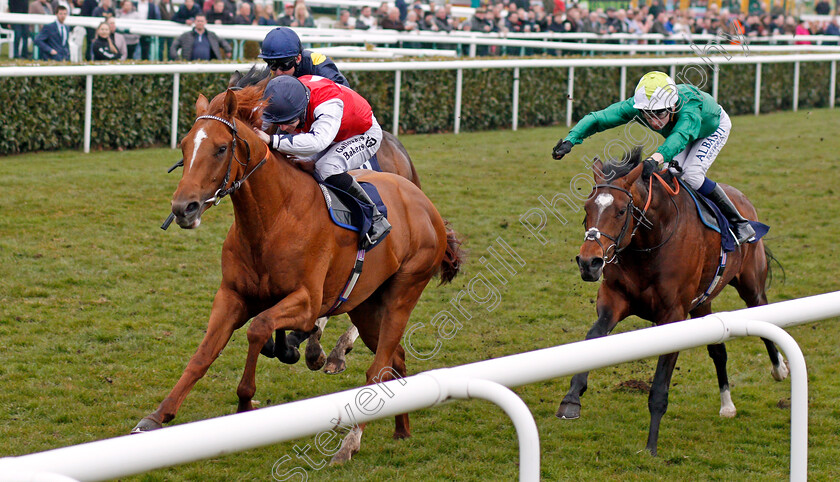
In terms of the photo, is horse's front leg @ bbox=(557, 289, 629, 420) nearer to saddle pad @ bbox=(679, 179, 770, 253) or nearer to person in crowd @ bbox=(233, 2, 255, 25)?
saddle pad @ bbox=(679, 179, 770, 253)

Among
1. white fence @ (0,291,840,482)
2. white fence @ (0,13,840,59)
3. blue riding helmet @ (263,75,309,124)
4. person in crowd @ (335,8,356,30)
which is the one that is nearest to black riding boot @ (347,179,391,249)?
blue riding helmet @ (263,75,309,124)

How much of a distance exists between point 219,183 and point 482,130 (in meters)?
9.76

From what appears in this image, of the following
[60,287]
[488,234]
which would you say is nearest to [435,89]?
[488,234]

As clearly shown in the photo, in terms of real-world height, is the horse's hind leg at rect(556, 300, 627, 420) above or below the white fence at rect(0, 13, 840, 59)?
below

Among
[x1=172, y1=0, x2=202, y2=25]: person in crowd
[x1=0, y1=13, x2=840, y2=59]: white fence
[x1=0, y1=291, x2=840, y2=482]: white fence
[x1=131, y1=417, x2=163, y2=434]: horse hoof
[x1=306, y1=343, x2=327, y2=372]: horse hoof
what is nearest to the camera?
[x1=0, y1=291, x2=840, y2=482]: white fence

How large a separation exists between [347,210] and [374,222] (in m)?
0.13

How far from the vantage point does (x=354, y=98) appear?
14.7 feet

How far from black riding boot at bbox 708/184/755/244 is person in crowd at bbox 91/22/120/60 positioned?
890cm

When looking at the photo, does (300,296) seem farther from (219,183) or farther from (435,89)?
(435,89)

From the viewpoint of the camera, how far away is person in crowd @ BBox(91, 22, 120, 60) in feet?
38.8

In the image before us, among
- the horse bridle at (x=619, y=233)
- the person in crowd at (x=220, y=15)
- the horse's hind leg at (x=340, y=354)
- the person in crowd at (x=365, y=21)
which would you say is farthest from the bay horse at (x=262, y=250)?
the person in crowd at (x=365, y=21)

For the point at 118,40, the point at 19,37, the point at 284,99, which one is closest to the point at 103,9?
the point at 19,37

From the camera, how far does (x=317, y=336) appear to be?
184 inches

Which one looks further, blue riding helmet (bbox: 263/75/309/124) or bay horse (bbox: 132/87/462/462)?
blue riding helmet (bbox: 263/75/309/124)
